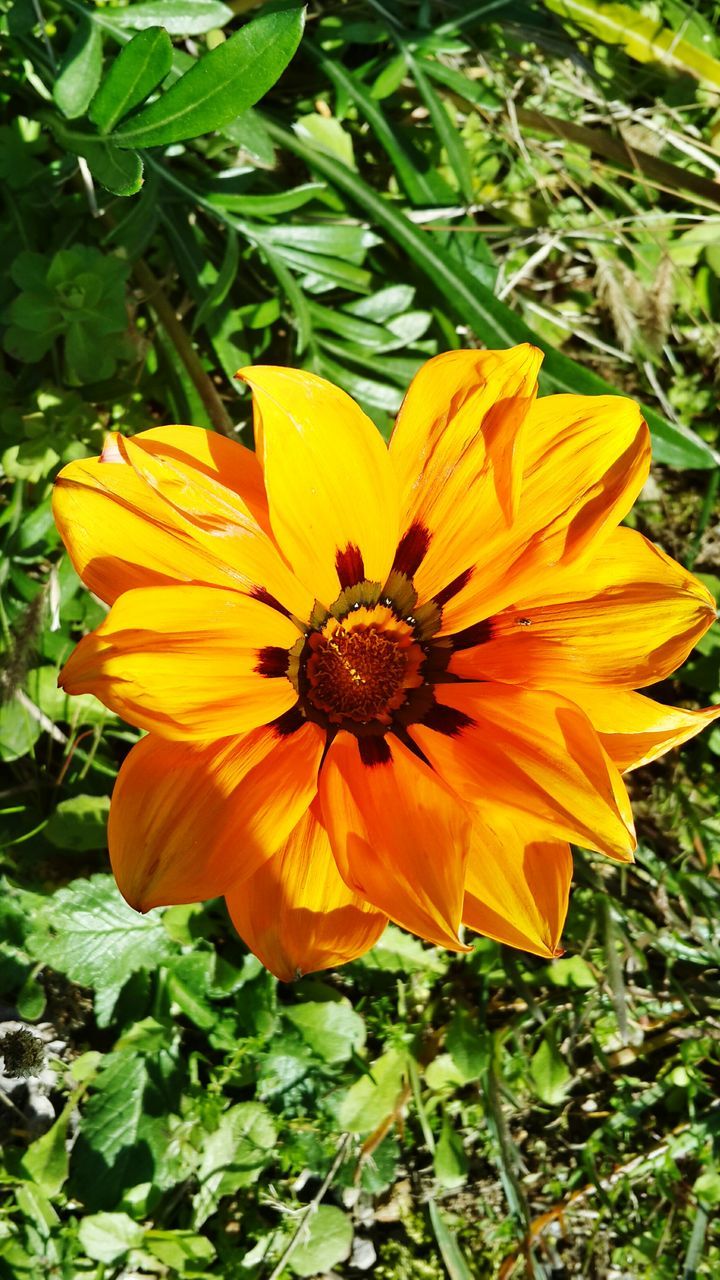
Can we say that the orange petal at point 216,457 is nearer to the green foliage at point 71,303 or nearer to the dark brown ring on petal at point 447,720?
the dark brown ring on petal at point 447,720

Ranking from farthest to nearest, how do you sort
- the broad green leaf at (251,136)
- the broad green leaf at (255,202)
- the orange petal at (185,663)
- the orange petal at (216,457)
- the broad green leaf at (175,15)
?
the broad green leaf at (255,202)
the broad green leaf at (251,136)
the broad green leaf at (175,15)
the orange petal at (216,457)
the orange petal at (185,663)

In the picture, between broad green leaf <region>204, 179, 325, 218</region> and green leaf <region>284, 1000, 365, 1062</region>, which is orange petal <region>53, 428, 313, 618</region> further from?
green leaf <region>284, 1000, 365, 1062</region>

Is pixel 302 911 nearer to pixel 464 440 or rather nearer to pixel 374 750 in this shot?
pixel 374 750

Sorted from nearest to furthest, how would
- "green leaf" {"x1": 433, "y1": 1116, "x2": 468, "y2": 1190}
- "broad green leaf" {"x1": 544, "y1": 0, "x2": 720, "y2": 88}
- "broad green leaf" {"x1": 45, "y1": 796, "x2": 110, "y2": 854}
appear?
"broad green leaf" {"x1": 45, "y1": 796, "x2": 110, "y2": 854}
"green leaf" {"x1": 433, "y1": 1116, "x2": 468, "y2": 1190}
"broad green leaf" {"x1": 544, "y1": 0, "x2": 720, "y2": 88}

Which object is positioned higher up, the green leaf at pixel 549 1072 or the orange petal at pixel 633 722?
the orange petal at pixel 633 722

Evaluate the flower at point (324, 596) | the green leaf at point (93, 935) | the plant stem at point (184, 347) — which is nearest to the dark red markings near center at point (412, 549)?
the flower at point (324, 596)

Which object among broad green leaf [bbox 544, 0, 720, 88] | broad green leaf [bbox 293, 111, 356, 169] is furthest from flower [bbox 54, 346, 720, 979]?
broad green leaf [bbox 544, 0, 720, 88]

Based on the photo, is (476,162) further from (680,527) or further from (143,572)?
(143,572)

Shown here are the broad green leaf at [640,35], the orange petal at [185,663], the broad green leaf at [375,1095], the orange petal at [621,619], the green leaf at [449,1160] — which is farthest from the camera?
the broad green leaf at [640,35]
